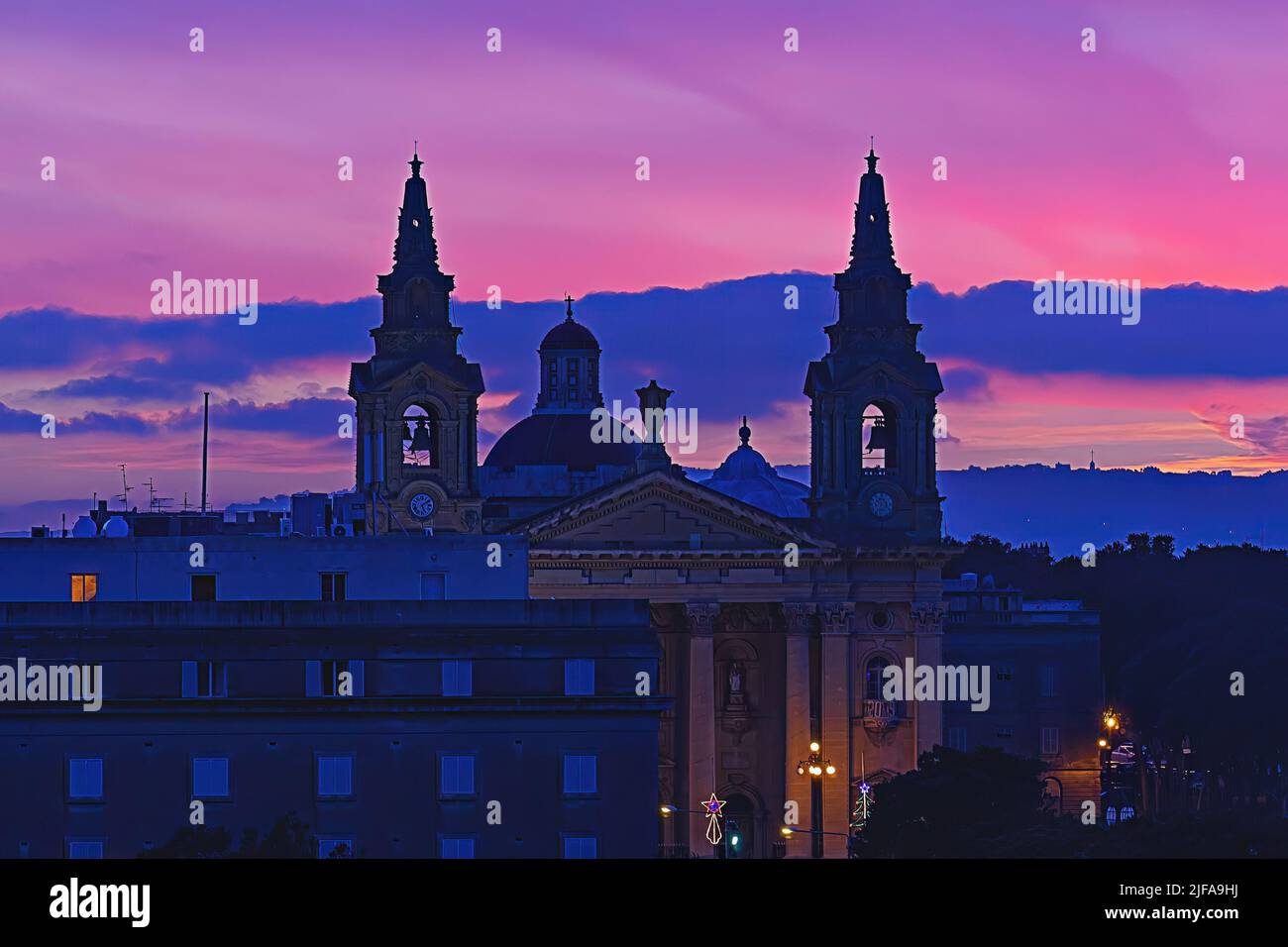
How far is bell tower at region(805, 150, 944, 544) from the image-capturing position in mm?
122125

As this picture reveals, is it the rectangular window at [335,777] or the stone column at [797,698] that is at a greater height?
the stone column at [797,698]

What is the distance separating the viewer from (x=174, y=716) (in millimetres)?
65438

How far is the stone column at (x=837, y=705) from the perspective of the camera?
12038cm

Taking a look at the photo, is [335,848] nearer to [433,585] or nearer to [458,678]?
[458,678]

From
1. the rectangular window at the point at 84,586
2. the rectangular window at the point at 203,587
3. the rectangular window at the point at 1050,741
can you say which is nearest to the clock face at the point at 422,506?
the rectangular window at the point at 1050,741

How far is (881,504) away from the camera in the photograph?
124625 millimetres

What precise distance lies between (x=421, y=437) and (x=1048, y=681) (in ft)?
132

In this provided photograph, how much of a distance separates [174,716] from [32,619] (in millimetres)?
5683

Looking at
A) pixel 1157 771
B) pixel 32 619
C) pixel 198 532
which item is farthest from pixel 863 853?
pixel 1157 771

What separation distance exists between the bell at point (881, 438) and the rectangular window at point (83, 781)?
64825 millimetres

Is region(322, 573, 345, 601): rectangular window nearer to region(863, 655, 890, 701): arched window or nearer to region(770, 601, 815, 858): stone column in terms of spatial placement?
region(770, 601, 815, 858): stone column

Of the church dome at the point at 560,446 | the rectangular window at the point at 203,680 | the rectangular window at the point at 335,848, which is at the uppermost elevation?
the church dome at the point at 560,446

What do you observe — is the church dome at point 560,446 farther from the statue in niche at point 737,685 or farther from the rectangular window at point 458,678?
the rectangular window at point 458,678
